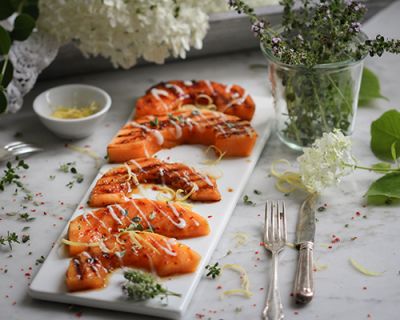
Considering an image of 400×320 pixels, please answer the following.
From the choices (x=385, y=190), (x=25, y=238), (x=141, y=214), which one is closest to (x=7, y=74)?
(x=25, y=238)

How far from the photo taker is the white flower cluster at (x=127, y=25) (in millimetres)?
2447

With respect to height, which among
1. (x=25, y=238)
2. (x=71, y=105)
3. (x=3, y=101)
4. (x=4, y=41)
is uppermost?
(x=4, y=41)

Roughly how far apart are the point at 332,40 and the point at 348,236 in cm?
60

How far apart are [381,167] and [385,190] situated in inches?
5.6

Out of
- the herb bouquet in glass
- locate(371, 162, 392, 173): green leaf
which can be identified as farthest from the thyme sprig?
locate(371, 162, 392, 173): green leaf

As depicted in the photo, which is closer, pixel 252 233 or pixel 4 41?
pixel 252 233

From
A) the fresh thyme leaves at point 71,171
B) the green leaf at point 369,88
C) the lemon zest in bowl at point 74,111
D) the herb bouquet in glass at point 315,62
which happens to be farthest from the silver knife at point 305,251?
the lemon zest in bowl at point 74,111

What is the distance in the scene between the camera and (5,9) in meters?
2.47

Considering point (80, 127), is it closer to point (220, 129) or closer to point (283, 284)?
point (220, 129)

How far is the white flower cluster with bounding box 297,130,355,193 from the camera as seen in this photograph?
2.16 meters

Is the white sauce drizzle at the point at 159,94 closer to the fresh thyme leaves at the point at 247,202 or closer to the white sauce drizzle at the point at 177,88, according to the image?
the white sauce drizzle at the point at 177,88

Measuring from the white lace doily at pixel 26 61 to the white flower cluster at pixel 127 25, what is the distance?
44 millimetres

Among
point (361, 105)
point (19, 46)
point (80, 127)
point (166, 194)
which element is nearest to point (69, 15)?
point (19, 46)

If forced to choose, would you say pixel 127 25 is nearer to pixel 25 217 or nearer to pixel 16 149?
pixel 16 149
